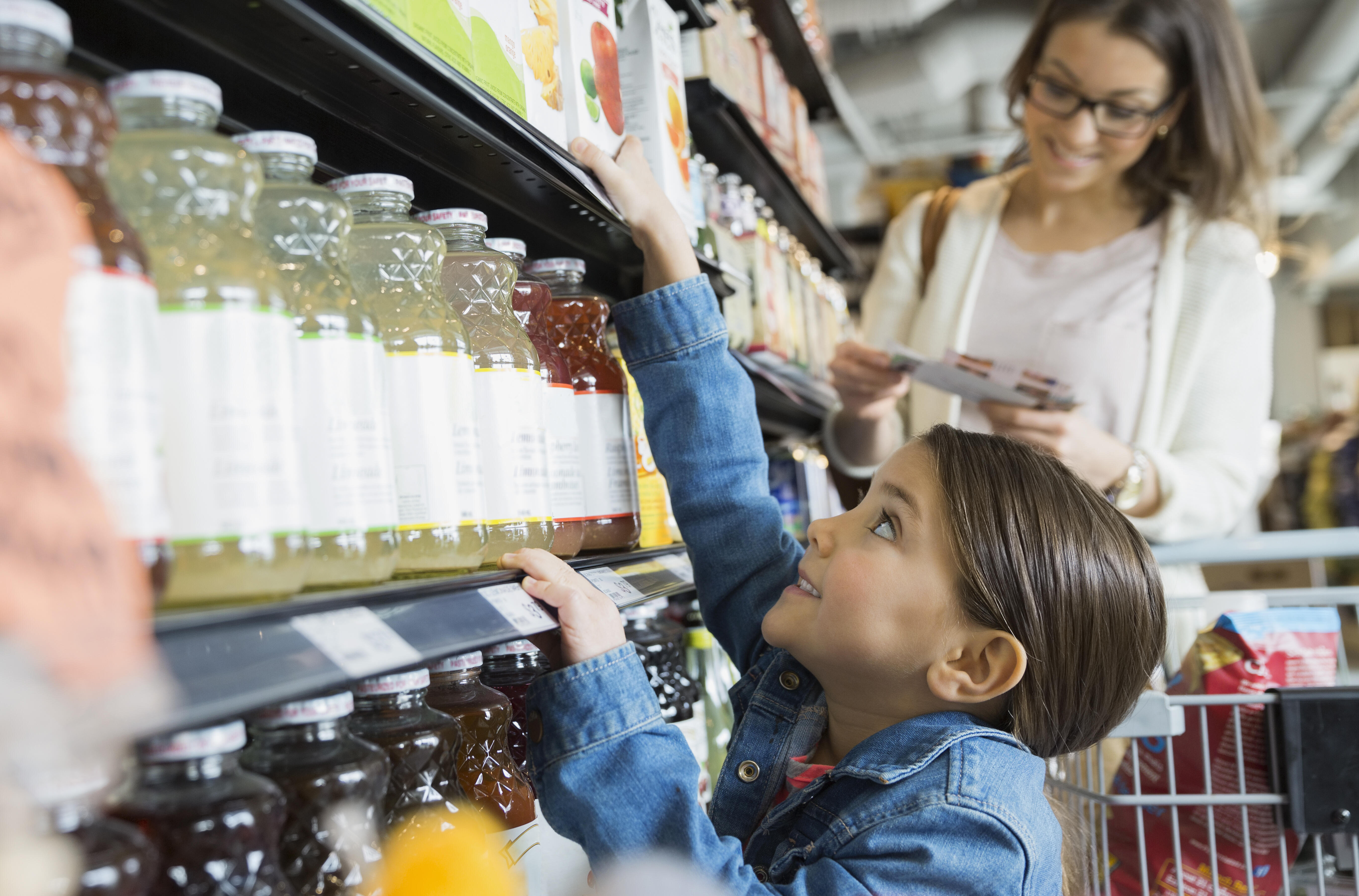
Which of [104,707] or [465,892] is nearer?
[104,707]

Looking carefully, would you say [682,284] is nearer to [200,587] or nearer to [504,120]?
[504,120]

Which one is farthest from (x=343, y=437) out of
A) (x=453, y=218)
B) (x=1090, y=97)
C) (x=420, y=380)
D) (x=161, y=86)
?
(x=1090, y=97)

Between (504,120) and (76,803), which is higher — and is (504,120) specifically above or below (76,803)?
above

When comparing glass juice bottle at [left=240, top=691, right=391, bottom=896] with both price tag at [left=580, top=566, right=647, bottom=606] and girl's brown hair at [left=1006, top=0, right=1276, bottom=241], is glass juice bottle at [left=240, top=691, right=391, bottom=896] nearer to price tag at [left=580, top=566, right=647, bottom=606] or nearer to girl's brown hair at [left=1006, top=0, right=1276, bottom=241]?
price tag at [left=580, top=566, right=647, bottom=606]

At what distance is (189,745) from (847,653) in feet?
2.55

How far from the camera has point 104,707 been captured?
0.55 meters

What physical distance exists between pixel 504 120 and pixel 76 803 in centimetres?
71

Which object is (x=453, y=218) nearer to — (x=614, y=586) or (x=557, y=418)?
(x=557, y=418)

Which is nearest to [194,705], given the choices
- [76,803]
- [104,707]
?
[104,707]

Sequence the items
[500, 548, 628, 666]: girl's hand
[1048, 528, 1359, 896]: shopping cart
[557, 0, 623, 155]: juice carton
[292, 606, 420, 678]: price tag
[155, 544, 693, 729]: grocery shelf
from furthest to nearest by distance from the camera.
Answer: [1048, 528, 1359, 896]: shopping cart, [557, 0, 623, 155]: juice carton, [500, 548, 628, 666]: girl's hand, [292, 606, 420, 678]: price tag, [155, 544, 693, 729]: grocery shelf

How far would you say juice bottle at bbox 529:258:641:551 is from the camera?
4.42 ft

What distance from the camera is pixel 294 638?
685 mm

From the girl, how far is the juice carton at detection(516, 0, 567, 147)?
0.05 m

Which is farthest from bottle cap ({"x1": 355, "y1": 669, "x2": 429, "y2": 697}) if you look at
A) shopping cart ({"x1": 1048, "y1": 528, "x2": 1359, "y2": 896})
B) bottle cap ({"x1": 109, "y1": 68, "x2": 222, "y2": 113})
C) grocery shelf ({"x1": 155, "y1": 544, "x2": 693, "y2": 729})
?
shopping cart ({"x1": 1048, "y1": 528, "x2": 1359, "y2": 896})
